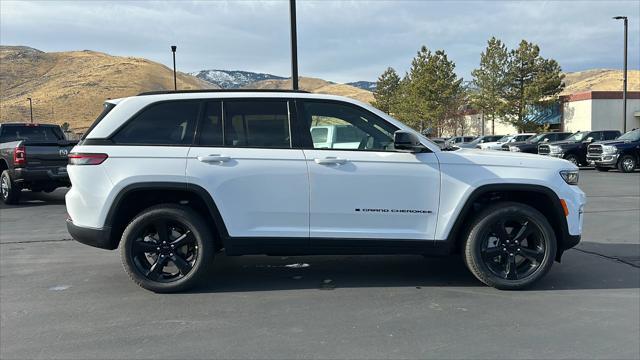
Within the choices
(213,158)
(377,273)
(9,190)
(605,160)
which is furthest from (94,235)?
(605,160)

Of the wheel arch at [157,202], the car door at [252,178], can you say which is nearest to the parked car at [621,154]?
the car door at [252,178]

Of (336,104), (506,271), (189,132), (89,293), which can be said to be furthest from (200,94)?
(506,271)

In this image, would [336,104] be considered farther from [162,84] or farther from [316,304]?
[162,84]

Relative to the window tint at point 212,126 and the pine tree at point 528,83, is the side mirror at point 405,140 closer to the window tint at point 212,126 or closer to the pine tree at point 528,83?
the window tint at point 212,126

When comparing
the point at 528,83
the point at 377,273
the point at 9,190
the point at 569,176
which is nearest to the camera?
the point at 569,176

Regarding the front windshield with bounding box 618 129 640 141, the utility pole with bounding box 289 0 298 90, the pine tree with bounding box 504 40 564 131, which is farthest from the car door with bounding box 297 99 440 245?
the pine tree with bounding box 504 40 564 131

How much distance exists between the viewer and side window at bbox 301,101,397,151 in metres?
5.02

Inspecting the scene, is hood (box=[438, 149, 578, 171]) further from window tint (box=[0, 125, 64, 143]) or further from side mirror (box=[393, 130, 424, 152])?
window tint (box=[0, 125, 64, 143])

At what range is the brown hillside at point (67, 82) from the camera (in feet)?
299

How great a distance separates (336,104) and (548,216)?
242 centimetres

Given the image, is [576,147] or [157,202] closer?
[157,202]

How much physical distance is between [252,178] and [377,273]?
1871 mm

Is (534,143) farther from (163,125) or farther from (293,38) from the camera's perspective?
(163,125)

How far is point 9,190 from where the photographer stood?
38.0ft
